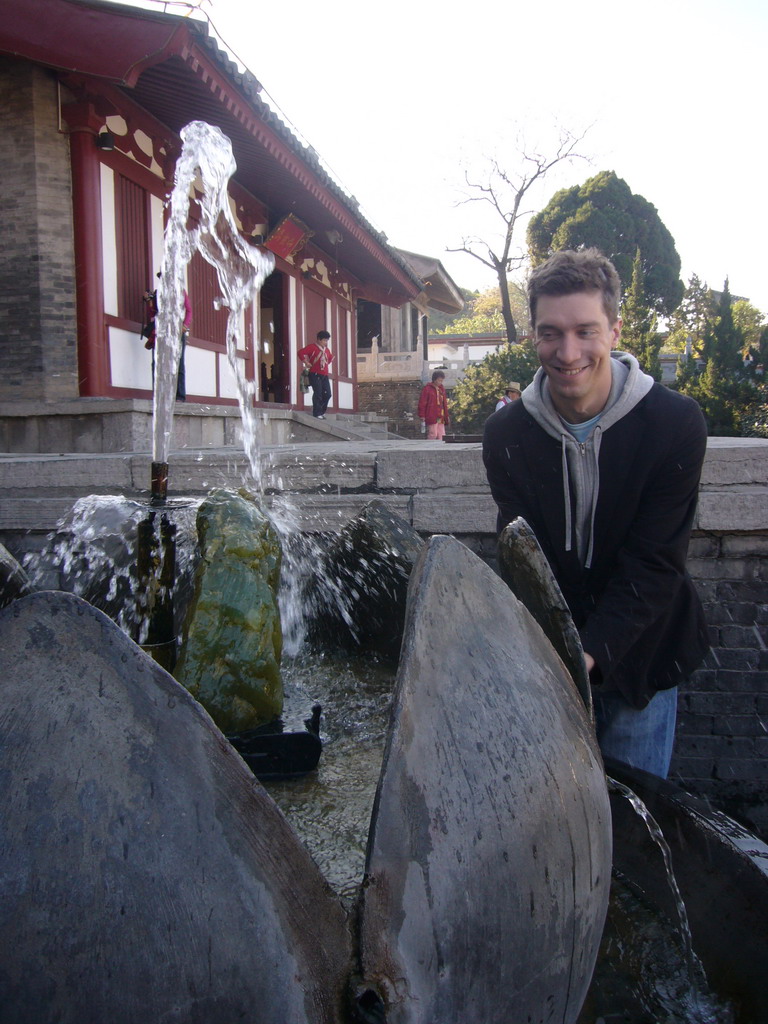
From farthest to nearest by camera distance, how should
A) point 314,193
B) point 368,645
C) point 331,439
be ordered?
point 331,439
point 314,193
point 368,645

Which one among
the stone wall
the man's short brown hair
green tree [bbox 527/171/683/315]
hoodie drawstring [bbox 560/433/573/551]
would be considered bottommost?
hoodie drawstring [bbox 560/433/573/551]

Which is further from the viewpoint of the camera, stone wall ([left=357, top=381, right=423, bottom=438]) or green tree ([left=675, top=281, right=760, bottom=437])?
stone wall ([left=357, top=381, right=423, bottom=438])

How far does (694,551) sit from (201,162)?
6.92 meters

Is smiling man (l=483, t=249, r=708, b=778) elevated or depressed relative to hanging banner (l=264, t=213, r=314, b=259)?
depressed

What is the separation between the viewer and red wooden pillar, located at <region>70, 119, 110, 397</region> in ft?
22.8

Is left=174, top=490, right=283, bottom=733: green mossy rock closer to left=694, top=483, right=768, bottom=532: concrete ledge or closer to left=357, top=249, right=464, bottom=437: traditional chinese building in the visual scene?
left=694, top=483, right=768, bottom=532: concrete ledge

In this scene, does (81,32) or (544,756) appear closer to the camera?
(544,756)

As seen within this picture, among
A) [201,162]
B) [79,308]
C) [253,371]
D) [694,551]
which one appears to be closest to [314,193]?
[201,162]

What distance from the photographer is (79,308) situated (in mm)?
7168

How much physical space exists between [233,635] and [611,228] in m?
33.6

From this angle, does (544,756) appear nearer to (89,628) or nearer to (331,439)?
(89,628)

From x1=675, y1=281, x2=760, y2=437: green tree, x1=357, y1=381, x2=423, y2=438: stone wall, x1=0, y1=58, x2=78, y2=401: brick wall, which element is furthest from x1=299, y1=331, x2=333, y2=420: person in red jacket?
x1=675, y1=281, x2=760, y2=437: green tree

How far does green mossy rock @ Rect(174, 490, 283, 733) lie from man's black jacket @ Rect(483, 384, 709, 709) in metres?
0.68

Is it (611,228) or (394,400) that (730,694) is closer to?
(394,400)
